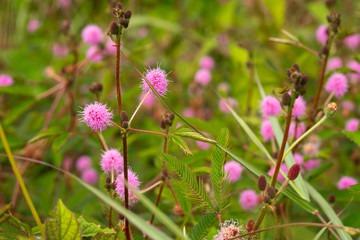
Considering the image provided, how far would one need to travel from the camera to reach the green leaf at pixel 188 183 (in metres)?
0.66

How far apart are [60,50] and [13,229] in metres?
1.99

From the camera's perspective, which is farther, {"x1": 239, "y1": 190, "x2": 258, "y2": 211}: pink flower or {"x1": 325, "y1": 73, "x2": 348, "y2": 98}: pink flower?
{"x1": 325, "y1": 73, "x2": 348, "y2": 98}: pink flower

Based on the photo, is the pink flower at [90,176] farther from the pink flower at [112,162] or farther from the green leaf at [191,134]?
the green leaf at [191,134]

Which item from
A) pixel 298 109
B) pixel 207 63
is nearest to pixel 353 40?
pixel 207 63

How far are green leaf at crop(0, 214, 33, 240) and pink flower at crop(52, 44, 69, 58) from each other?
1916mm

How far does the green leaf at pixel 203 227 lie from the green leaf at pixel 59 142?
16.9 inches

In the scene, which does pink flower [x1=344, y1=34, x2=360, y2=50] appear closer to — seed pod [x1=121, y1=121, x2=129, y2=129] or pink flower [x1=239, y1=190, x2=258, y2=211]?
pink flower [x1=239, y1=190, x2=258, y2=211]

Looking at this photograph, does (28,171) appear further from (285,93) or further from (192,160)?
(285,93)

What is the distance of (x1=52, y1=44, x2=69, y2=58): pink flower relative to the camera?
243 centimetres

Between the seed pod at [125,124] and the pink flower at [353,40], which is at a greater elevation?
the pink flower at [353,40]

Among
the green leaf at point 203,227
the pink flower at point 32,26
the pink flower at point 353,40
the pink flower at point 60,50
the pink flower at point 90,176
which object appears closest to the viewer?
the green leaf at point 203,227

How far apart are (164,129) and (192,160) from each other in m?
0.18

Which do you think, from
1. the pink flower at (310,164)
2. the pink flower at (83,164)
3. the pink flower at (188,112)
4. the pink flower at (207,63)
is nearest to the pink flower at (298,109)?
the pink flower at (310,164)

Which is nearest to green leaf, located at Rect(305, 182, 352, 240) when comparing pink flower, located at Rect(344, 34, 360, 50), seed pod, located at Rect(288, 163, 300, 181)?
seed pod, located at Rect(288, 163, 300, 181)
